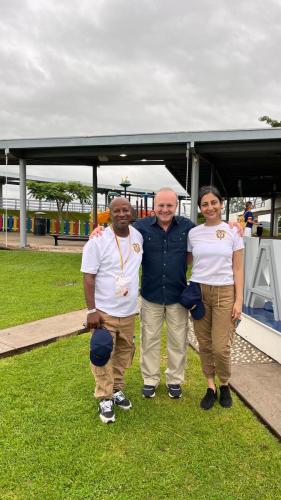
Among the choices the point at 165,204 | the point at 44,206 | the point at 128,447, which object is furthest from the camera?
the point at 44,206

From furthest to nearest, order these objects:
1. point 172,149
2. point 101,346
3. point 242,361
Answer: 1. point 172,149
2. point 242,361
3. point 101,346

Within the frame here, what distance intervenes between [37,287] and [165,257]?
4.83 meters

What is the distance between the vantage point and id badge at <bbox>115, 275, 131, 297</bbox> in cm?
275

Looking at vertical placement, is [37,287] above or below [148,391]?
above

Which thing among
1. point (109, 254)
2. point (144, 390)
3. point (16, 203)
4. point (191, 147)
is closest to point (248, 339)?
point (144, 390)

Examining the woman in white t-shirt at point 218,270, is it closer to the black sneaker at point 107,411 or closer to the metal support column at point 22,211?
the black sneaker at point 107,411

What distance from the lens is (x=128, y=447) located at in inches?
97.6

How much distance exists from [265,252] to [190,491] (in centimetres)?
322

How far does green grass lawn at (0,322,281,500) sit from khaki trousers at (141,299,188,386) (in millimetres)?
196

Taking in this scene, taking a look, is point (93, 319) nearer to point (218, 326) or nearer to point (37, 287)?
point (218, 326)

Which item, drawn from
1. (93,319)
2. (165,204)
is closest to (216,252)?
(165,204)

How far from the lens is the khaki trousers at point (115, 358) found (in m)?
2.79

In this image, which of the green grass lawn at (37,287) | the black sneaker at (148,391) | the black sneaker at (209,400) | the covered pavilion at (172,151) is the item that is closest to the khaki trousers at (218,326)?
the black sneaker at (209,400)

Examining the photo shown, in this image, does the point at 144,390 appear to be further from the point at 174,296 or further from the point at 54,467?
the point at 54,467
